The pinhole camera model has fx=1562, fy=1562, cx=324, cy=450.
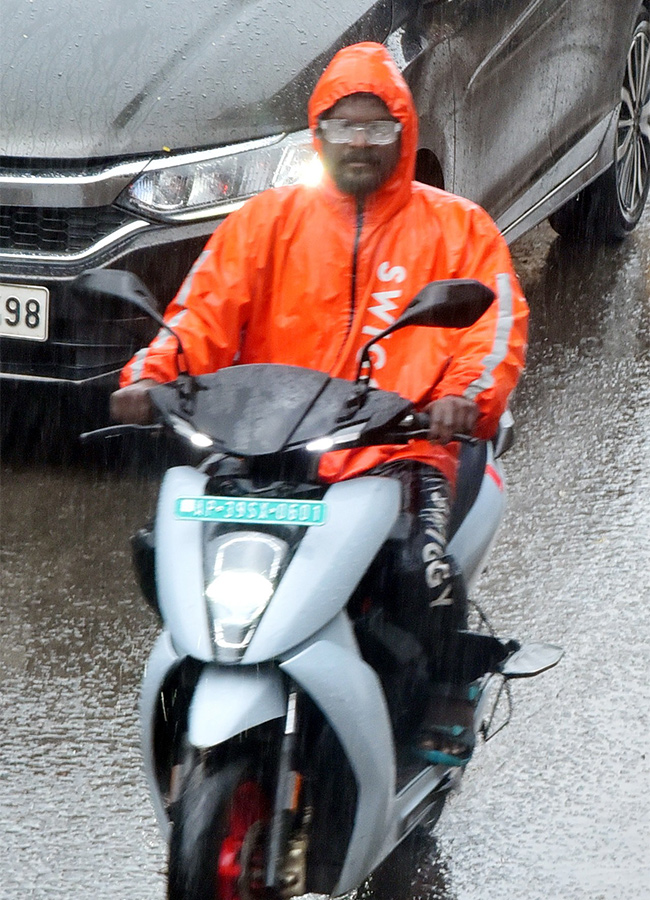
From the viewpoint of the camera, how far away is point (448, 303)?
2.71 meters

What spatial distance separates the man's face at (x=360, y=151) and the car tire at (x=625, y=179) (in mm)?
4229

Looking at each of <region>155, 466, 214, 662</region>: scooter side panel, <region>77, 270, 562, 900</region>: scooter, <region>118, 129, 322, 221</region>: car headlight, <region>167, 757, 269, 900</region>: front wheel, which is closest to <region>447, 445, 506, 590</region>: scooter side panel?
<region>77, 270, 562, 900</region>: scooter

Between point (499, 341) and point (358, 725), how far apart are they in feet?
2.86

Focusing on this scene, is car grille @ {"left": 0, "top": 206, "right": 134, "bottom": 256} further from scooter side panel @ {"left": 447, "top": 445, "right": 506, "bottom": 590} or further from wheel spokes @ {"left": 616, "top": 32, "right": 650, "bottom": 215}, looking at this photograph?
wheel spokes @ {"left": 616, "top": 32, "right": 650, "bottom": 215}

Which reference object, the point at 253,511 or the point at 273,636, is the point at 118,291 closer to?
the point at 253,511

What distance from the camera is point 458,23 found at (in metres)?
5.83

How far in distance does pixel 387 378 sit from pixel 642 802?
3.89 feet

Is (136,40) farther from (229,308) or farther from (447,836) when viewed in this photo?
(447,836)

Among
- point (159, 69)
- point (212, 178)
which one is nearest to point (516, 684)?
point (212, 178)

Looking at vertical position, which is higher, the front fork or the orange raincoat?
the orange raincoat

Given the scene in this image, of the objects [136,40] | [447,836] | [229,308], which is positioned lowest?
[447,836]

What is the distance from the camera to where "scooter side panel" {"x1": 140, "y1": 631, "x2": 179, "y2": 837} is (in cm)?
A: 280

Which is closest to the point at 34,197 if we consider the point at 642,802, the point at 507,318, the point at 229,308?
the point at 229,308

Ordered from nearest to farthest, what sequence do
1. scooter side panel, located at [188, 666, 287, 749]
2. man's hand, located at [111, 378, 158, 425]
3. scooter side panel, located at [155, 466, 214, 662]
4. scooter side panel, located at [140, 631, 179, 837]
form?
scooter side panel, located at [188, 666, 287, 749] < scooter side panel, located at [155, 466, 214, 662] < scooter side panel, located at [140, 631, 179, 837] < man's hand, located at [111, 378, 158, 425]
